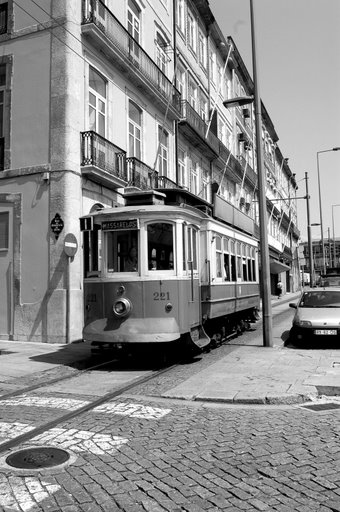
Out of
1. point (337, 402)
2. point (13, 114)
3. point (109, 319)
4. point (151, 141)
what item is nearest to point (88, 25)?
point (13, 114)

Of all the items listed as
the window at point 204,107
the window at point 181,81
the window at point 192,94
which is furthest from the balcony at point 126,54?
the window at point 204,107

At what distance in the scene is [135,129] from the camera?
19.7 m

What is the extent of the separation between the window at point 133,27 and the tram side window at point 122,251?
1073 cm

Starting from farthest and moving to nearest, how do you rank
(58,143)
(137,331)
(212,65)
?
(212,65) → (58,143) → (137,331)

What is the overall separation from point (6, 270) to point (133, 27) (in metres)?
11.3

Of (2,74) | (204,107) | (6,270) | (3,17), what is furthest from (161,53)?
(6,270)

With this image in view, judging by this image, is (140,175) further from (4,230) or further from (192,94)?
(192,94)

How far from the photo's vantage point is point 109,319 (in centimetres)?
964

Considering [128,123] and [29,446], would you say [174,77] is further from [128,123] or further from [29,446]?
[29,446]

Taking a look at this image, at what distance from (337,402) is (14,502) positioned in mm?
4758

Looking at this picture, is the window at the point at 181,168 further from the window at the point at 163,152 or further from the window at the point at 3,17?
the window at the point at 3,17

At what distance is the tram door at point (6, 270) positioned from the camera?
48.8 ft

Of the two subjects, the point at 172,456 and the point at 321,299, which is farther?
the point at 321,299

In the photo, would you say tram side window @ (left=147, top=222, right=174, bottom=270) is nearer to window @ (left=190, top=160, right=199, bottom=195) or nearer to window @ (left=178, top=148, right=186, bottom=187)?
window @ (left=178, top=148, right=186, bottom=187)
